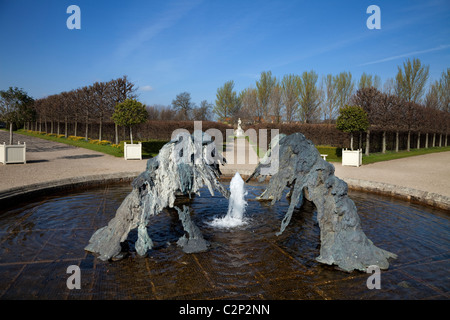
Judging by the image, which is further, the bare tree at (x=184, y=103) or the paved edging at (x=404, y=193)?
the bare tree at (x=184, y=103)

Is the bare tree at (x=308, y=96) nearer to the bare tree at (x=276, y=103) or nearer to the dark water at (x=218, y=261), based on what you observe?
the bare tree at (x=276, y=103)

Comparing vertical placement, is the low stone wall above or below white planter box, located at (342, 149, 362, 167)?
below

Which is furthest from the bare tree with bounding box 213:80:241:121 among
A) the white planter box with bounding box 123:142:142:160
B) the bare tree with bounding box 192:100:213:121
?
the white planter box with bounding box 123:142:142:160

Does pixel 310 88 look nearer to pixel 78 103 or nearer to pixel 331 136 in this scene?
pixel 331 136

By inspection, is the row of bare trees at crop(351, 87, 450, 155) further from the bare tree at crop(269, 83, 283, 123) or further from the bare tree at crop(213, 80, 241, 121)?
the bare tree at crop(213, 80, 241, 121)

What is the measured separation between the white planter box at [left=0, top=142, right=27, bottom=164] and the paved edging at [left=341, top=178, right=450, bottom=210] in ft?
48.6

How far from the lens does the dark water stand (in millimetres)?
3631

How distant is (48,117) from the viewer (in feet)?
138

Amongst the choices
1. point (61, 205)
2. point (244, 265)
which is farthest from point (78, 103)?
point (244, 265)

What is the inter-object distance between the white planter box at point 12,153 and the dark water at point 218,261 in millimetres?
8114

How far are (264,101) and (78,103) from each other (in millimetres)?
31056

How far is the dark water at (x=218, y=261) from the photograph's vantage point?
11.9 ft

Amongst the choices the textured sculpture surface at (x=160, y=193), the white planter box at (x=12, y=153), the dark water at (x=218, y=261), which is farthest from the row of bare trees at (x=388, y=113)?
the white planter box at (x=12, y=153)

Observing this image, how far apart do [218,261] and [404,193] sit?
7054 millimetres
